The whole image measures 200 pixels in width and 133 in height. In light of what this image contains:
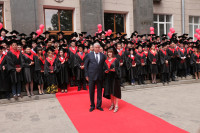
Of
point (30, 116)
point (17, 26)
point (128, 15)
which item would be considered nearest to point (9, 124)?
point (30, 116)

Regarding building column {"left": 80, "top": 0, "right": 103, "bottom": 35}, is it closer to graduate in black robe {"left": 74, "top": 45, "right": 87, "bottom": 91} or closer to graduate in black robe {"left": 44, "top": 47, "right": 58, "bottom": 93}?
graduate in black robe {"left": 74, "top": 45, "right": 87, "bottom": 91}

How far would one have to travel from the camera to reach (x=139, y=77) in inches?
345

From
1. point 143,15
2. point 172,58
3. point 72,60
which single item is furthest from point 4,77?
point 143,15

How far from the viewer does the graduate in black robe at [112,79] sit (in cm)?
526

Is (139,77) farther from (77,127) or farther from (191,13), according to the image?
(191,13)

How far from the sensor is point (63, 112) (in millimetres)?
5293

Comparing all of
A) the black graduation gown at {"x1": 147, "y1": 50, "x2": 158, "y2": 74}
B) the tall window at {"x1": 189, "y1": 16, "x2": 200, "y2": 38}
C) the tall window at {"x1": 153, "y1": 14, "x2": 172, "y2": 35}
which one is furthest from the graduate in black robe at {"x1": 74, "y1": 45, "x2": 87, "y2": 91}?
the tall window at {"x1": 189, "y1": 16, "x2": 200, "y2": 38}

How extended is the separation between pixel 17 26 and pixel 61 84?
4.57 m

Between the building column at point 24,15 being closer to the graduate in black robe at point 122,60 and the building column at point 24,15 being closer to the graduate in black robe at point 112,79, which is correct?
the graduate in black robe at point 122,60

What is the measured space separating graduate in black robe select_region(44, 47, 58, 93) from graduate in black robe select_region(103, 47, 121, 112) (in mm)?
2668

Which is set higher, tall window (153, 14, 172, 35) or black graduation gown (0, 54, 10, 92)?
tall window (153, 14, 172, 35)

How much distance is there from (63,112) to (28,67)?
264 cm

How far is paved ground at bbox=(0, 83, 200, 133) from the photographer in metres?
4.19

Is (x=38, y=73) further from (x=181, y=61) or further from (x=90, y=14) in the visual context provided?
(x=181, y=61)
